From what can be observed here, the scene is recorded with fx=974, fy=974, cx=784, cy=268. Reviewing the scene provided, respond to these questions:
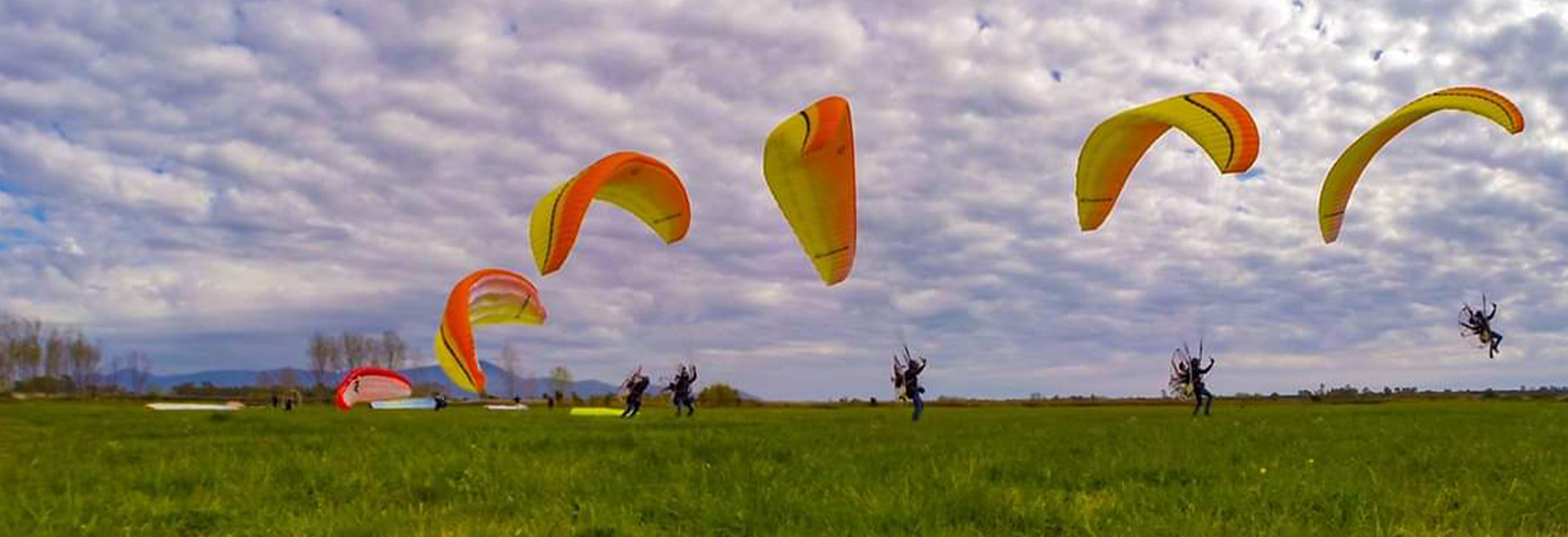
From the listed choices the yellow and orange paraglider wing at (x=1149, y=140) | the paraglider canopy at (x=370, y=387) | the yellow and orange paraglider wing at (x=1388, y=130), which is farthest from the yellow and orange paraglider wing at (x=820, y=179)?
the paraglider canopy at (x=370, y=387)

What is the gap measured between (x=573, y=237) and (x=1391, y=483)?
1405 centimetres

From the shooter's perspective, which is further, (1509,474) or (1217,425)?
(1217,425)

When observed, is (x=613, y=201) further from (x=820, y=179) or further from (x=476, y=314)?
(x=476, y=314)

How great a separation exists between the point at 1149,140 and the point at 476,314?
23.7 m

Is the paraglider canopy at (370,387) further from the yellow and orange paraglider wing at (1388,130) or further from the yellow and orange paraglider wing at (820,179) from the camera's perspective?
the yellow and orange paraglider wing at (1388,130)

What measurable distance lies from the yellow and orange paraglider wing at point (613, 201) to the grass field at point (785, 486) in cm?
511

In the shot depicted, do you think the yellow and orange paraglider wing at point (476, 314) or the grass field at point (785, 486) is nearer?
the grass field at point (785, 486)

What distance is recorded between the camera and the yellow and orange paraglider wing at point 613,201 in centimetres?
1794

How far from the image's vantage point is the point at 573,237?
18797 mm

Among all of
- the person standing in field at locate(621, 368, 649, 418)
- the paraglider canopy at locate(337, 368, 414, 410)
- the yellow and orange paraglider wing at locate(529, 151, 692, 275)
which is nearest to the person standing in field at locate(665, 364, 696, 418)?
the person standing in field at locate(621, 368, 649, 418)

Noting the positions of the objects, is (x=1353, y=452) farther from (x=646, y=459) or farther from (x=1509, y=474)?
(x=646, y=459)

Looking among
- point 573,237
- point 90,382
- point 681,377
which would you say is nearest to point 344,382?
point 681,377

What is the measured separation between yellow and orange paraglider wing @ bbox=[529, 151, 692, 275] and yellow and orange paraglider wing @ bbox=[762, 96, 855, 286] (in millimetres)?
2881

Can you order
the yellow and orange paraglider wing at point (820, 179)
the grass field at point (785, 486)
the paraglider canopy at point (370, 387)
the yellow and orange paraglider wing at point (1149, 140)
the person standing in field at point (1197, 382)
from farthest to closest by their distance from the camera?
the paraglider canopy at point (370, 387) → the person standing in field at point (1197, 382) → the yellow and orange paraglider wing at point (1149, 140) → the yellow and orange paraglider wing at point (820, 179) → the grass field at point (785, 486)
